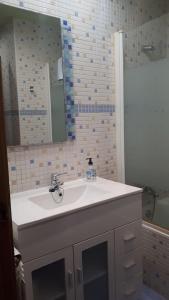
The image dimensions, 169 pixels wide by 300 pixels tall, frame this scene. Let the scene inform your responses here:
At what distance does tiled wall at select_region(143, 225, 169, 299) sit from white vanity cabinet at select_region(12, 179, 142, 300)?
0.85 feet

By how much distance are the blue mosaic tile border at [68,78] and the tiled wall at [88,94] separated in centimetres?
4

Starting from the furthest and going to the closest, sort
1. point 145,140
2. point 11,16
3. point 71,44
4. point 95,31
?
point 145,140, point 95,31, point 71,44, point 11,16

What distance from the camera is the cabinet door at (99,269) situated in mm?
1416

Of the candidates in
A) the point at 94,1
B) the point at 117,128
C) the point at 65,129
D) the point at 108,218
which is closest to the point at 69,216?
the point at 108,218

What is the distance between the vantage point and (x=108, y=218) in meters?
1.42

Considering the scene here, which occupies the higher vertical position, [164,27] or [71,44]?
[164,27]

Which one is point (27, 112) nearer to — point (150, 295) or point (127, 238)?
point (127, 238)

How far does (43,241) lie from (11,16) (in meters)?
1.28

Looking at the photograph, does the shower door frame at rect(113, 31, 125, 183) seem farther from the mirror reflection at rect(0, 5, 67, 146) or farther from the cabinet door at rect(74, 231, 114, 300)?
the cabinet door at rect(74, 231, 114, 300)

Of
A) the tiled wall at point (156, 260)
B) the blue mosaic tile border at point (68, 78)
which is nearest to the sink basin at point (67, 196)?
the blue mosaic tile border at point (68, 78)

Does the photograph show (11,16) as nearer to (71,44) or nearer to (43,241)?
(71,44)

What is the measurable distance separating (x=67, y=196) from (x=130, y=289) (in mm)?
735

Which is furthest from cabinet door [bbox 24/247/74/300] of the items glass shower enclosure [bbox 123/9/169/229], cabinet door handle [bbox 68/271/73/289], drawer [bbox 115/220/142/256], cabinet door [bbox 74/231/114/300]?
glass shower enclosure [bbox 123/9/169/229]

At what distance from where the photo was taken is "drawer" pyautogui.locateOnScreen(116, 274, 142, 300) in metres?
1.54
